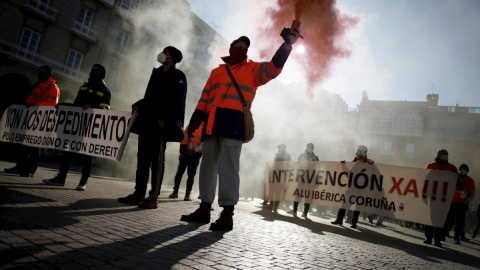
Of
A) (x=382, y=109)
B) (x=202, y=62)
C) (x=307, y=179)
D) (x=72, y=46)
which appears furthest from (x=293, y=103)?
(x=307, y=179)

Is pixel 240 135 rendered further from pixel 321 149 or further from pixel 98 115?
pixel 321 149

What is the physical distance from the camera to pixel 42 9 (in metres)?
20.8

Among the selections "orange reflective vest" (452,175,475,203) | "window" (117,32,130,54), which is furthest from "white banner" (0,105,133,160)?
"window" (117,32,130,54)

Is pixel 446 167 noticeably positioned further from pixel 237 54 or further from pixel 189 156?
pixel 189 156

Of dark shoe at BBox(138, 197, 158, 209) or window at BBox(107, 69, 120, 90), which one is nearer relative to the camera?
dark shoe at BBox(138, 197, 158, 209)

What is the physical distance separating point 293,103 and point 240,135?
29.0 meters

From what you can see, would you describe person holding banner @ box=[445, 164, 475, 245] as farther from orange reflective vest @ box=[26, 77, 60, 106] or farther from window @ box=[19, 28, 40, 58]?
window @ box=[19, 28, 40, 58]

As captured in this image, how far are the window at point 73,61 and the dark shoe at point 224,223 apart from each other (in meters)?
23.4

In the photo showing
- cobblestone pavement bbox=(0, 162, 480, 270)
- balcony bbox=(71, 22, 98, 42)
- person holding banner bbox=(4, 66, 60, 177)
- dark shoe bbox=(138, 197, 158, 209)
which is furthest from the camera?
balcony bbox=(71, 22, 98, 42)

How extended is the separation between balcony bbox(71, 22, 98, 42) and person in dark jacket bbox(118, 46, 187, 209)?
22.4 metres

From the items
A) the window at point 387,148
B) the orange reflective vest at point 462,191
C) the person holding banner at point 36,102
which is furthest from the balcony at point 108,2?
the window at point 387,148

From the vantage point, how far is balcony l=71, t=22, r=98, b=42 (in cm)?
2258

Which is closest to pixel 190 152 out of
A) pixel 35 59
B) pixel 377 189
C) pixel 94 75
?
pixel 94 75

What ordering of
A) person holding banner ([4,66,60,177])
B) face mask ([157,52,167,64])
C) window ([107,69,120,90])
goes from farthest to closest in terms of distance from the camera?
1. window ([107,69,120,90])
2. person holding banner ([4,66,60,177])
3. face mask ([157,52,167,64])
